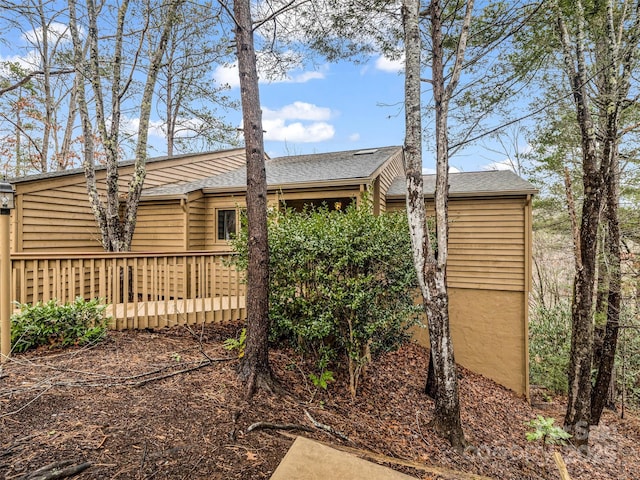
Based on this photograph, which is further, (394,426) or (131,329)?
(131,329)

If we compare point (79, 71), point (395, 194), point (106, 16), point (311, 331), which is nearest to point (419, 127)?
point (311, 331)

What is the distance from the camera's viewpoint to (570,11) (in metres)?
5.34

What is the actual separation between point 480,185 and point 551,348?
6.25 metres

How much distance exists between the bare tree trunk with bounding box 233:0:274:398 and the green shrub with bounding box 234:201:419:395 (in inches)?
26.8

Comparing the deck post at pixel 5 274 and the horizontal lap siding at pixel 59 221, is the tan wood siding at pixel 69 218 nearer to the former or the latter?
the horizontal lap siding at pixel 59 221

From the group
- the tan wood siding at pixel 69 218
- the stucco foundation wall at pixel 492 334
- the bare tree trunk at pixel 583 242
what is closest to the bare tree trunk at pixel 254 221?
the bare tree trunk at pixel 583 242

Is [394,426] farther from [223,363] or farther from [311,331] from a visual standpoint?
[223,363]

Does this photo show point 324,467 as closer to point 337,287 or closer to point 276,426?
point 276,426

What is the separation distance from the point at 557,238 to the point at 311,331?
12890 mm

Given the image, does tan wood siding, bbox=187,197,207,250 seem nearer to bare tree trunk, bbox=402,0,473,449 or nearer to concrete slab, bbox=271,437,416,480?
bare tree trunk, bbox=402,0,473,449

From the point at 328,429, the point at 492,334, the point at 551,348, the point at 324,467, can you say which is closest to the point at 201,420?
the point at 324,467

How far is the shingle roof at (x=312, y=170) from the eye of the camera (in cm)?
846

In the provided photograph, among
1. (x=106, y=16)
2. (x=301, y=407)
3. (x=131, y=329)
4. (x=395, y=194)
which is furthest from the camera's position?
(x=395, y=194)

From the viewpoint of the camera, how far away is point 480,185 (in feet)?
28.1
